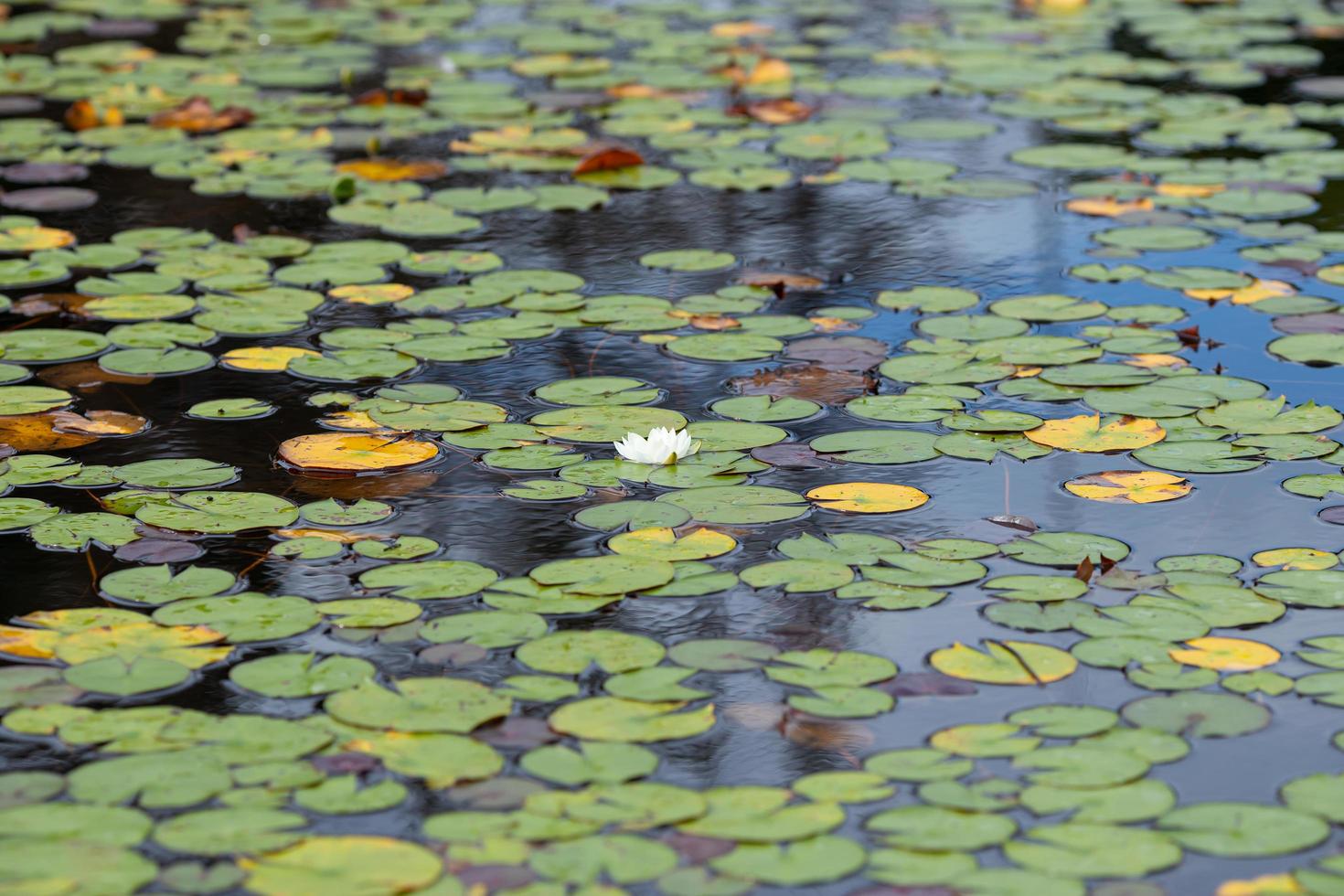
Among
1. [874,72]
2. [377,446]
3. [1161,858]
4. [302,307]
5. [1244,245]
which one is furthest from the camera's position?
[874,72]

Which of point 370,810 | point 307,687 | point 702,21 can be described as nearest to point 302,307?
point 307,687

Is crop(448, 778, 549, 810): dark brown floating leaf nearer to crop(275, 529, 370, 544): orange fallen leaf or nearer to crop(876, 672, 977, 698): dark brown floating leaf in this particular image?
crop(876, 672, 977, 698): dark brown floating leaf

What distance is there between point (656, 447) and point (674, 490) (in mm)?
119

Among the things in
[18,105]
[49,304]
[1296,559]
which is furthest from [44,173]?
[1296,559]

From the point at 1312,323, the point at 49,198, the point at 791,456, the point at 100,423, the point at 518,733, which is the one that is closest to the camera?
the point at 518,733

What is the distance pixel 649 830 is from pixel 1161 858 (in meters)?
0.62

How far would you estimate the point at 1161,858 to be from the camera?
6.62 feet

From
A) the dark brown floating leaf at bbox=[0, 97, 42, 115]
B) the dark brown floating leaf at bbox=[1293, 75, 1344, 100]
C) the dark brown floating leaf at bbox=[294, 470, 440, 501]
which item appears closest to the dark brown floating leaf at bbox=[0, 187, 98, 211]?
the dark brown floating leaf at bbox=[0, 97, 42, 115]

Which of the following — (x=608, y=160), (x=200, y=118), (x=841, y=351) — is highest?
(x=200, y=118)

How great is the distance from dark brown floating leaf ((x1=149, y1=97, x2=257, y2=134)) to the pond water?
2 centimetres

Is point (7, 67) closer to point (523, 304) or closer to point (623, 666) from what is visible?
point (523, 304)

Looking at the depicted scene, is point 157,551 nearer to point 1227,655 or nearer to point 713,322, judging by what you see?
point 713,322

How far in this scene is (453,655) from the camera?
2494 mm

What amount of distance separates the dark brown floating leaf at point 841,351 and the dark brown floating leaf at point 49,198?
2.21 m
